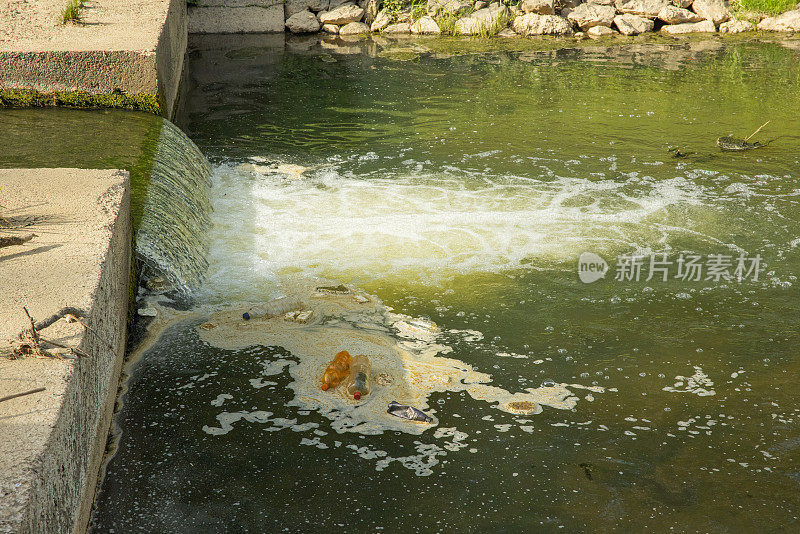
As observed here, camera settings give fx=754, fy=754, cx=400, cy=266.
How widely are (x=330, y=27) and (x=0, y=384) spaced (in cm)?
1286

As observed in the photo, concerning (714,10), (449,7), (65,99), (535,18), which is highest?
(714,10)

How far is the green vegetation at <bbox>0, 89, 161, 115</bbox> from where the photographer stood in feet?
21.3

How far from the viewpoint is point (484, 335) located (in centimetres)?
424

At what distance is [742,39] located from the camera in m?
13.1

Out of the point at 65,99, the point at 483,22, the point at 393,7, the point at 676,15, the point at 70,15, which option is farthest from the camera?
the point at 393,7

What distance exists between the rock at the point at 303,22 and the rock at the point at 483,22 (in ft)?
8.95

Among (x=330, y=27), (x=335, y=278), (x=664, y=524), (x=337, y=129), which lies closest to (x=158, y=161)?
(x=335, y=278)

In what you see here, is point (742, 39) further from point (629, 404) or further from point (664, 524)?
point (664, 524)

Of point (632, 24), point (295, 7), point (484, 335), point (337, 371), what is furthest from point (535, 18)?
point (337, 371)

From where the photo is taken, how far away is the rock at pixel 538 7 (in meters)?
13.6

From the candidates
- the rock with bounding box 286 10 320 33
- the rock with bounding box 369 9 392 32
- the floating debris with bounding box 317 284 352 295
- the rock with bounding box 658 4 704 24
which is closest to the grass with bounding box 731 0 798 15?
the rock with bounding box 658 4 704 24

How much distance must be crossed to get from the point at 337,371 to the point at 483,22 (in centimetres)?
1104

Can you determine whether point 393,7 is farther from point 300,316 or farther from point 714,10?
point 300,316

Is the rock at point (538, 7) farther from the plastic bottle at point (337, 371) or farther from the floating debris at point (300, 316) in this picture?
the plastic bottle at point (337, 371)
